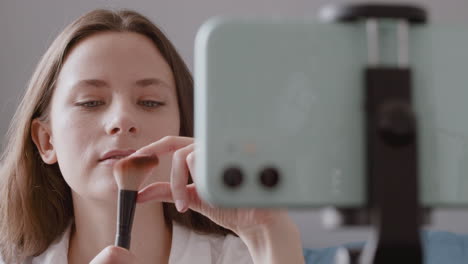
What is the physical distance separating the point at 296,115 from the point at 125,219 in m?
0.30

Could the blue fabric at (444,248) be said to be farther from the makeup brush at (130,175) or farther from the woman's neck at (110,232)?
the makeup brush at (130,175)

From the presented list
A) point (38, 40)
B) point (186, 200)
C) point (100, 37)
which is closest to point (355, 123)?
point (186, 200)

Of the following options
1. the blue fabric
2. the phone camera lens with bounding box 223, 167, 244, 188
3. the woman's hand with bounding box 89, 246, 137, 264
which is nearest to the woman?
the woman's hand with bounding box 89, 246, 137, 264

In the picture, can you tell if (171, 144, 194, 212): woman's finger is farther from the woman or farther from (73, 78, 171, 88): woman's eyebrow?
(73, 78, 171, 88): woman's eyebrow

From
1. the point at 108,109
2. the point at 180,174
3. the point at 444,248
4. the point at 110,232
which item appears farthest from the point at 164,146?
the point at 444,248

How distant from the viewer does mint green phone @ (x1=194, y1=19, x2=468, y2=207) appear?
458mm

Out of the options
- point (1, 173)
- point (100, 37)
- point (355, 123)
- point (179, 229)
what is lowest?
point (179, 229)

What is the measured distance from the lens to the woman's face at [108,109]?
922 mm

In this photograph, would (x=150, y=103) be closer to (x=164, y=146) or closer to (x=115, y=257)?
(x=164, y=146)

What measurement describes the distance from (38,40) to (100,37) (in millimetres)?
824

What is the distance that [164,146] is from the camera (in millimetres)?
810

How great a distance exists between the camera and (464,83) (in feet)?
1.55

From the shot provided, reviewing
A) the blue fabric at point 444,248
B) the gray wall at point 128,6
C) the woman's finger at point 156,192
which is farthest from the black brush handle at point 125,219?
the gray wall at point 128,6

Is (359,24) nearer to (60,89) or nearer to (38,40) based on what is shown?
(60,89)
